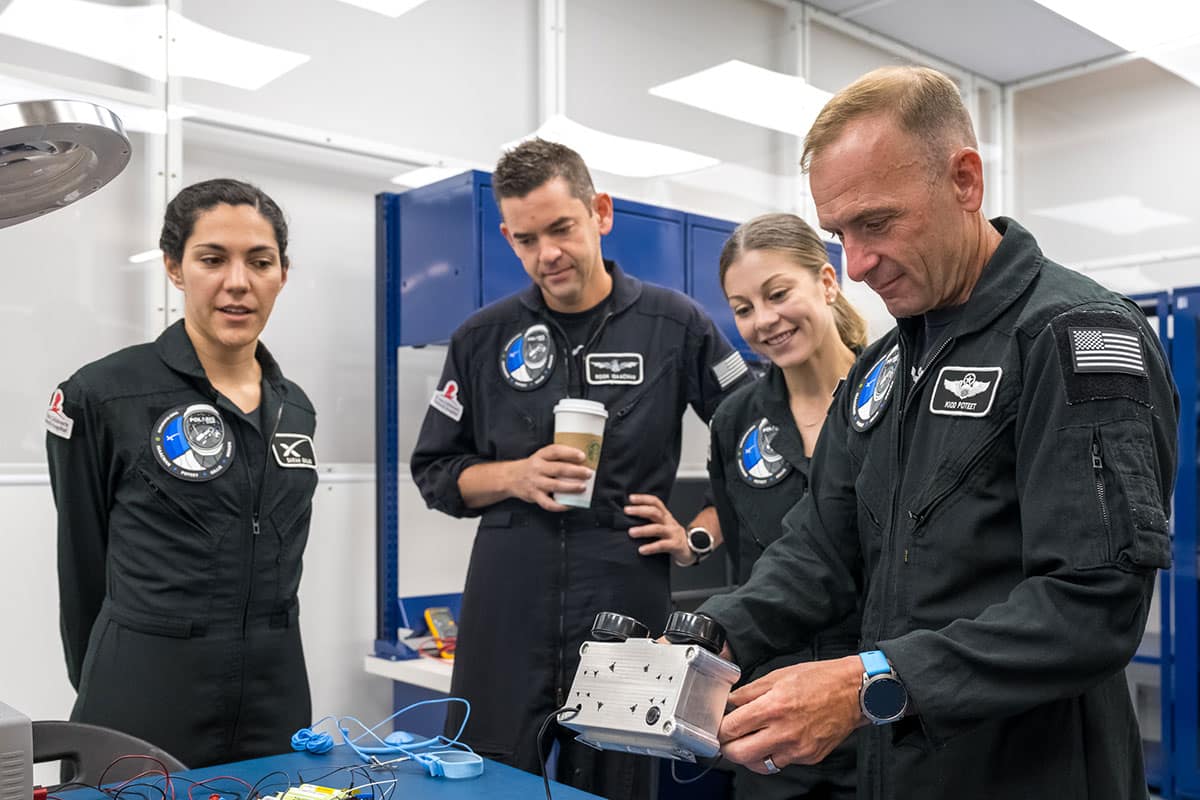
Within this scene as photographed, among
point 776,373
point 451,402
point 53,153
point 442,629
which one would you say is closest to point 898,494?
point 776,373

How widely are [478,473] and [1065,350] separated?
55.7 inches

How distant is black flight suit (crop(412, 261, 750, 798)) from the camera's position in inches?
87.1

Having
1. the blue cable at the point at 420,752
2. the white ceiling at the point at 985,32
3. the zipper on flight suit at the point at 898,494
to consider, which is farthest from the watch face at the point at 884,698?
the white ceiling at the point at 985,32

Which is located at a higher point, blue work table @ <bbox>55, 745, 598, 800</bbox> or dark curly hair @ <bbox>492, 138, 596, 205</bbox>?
dark curly hair @ <bbox>492, 138, 596, 205</bbox>

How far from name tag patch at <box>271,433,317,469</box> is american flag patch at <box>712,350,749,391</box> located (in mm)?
879

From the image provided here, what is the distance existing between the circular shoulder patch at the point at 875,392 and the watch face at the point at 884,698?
38 centimetres

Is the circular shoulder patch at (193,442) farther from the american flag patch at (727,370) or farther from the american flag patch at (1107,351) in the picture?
the american flag patch at (1107,351)

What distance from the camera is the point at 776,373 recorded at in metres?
2.17

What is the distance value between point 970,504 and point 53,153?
1048 millimetres

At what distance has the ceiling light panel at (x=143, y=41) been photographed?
2.94m

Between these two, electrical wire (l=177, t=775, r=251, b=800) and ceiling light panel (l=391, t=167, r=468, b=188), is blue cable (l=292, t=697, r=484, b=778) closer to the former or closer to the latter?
electrical wire (l=177, t=775, r=251, b=800)

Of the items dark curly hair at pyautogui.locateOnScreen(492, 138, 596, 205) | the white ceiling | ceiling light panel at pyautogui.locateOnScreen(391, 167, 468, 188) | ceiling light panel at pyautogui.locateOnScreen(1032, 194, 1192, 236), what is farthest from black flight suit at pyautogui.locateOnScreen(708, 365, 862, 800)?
ceiling light panel at pyautogui.locateOnScreen(1032, 194, 1192, 236)

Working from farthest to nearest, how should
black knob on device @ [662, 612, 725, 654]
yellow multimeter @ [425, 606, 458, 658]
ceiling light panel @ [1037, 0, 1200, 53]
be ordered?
ceiling light panel @ [1037, 0, 1200, 53] → yellow multimeter @ [425, 606, 458, 658] → black knob on device @ [662, 612, 725, 654]

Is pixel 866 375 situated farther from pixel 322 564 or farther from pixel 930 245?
pixel 322 564
